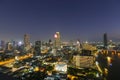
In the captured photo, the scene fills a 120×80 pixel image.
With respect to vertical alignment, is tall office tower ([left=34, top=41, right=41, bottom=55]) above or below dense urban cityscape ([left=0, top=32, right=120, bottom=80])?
above

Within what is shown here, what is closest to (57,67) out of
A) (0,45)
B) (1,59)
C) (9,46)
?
(1,59)

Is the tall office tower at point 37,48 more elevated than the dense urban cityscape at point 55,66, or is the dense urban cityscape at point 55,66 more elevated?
the tall office tower at point 37,48

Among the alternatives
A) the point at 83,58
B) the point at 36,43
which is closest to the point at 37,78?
the point at 83,58

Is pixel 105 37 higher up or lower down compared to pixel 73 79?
higher up

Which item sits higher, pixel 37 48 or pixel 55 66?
pixel 37 48

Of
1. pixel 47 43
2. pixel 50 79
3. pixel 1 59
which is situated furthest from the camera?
pixel 47 43

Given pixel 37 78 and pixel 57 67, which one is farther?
pixel 57 67

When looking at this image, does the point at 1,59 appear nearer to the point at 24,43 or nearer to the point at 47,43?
the point at 24,43

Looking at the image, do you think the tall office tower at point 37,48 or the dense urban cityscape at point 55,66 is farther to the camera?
the tall office tower at point 37,48

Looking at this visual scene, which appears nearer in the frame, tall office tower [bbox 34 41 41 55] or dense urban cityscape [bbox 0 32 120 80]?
dense urban cityscape [bbox 0 32 120 80]

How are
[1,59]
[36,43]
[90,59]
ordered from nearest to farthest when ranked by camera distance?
[90,59]
[1,59]
[36,43]

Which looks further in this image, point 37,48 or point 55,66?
point 37,48
